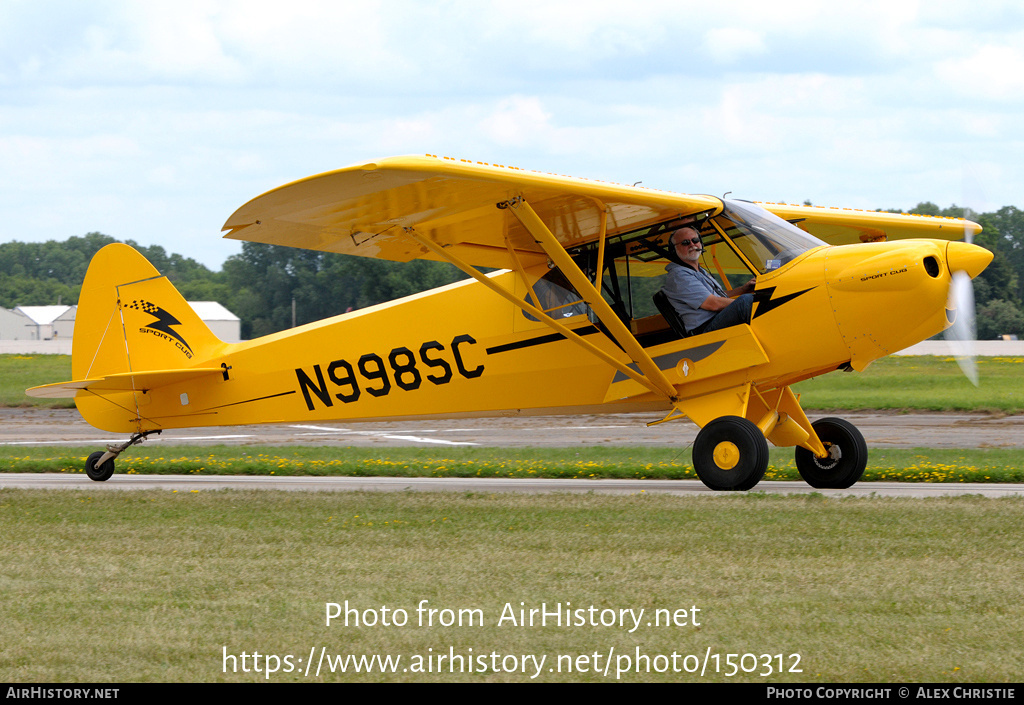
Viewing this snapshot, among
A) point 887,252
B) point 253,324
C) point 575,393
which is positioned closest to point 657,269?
point 575,393

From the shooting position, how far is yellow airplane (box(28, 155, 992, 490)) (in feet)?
31.8

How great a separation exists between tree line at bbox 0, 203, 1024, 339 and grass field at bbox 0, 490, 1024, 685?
4999mm

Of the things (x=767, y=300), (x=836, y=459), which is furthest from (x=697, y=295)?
(x=836, y=459)

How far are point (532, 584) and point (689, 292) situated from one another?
495 cm

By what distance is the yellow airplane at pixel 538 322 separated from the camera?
9.68 m

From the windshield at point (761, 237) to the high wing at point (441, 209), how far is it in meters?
0.24

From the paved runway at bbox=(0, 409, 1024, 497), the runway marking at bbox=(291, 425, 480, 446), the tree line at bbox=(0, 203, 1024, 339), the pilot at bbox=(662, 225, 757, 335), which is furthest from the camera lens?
the tree line at bbox=(0, 203, 1024, 339)

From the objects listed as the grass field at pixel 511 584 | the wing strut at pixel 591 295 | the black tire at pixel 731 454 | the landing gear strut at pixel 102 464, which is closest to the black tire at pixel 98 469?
the landing gear strut at pixel 102 464

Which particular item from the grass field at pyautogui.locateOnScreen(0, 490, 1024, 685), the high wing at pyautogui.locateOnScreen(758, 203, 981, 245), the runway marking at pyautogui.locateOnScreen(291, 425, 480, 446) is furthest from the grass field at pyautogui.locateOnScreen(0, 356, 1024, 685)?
the runway marking at pyautogui.locateOnScreen(291, 425, 480, 446)

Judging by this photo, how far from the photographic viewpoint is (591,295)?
33.6 feet

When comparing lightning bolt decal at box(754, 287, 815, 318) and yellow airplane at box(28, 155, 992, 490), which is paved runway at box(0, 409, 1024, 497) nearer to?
yellow airplane at box(28, 155, 992, 490)

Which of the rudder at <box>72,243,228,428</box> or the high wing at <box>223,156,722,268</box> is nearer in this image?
the high wing at <box>223,156,722,268</box>

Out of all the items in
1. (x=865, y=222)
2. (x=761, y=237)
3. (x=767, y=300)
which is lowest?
(x=767, y=300)

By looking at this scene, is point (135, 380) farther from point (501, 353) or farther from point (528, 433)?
point (528, 433)
